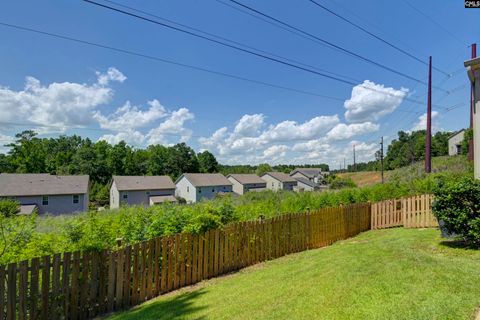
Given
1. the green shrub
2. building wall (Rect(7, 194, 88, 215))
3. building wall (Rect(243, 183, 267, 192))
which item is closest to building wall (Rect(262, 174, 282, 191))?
building wall (Rect(243, 183, 267, 192))

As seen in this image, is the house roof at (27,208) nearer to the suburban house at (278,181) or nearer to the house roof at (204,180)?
the house roof at (204,180)

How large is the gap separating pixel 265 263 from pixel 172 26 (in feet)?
21.6

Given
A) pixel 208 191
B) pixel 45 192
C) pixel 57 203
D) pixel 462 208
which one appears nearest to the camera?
pixel 462 208

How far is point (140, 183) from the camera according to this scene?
41875 millimetres

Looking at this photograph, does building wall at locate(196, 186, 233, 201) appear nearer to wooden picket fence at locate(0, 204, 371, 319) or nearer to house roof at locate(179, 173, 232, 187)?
house roof at locate(179, 173, 232, 187)

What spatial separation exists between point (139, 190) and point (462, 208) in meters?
41.3

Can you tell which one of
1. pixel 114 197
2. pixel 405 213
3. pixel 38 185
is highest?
pixel 405 213

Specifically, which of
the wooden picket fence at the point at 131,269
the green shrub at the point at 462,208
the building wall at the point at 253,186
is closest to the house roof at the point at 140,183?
the building wall at the point at 253,186

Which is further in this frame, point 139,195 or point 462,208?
point 139,195

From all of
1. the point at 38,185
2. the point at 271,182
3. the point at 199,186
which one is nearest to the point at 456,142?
the point at 271,182

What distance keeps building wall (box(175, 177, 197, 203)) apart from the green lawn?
42.4 m

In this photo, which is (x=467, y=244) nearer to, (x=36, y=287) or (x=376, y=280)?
(x=376, y=280)

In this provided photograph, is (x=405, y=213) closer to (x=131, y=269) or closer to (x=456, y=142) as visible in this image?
(x=131, y=269)

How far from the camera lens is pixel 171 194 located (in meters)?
44.9
